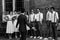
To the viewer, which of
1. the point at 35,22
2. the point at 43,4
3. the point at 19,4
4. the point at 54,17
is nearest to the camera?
the point at 54,17

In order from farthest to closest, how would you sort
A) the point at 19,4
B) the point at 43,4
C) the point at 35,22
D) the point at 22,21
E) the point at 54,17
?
the point at 19,4 → the point at 43,4 → the point at 35,22 → the point at 54,17 → the point at 22,21

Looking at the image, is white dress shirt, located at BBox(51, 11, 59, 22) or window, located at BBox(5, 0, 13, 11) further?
window, located at BBox(5, 0, 13, 11)

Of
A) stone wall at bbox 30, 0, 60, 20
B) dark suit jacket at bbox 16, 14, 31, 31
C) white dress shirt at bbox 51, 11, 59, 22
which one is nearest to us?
dark suit jacket at bbox 16, 14, 31, 31

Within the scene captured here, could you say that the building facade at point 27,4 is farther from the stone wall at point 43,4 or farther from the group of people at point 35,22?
the group of people at point 35,22

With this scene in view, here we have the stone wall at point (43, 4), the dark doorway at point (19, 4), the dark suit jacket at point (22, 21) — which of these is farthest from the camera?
the dark doorway at point (19, 4)

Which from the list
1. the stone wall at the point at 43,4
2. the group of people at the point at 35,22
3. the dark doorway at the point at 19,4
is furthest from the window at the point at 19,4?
the group of people at the point at 35,22

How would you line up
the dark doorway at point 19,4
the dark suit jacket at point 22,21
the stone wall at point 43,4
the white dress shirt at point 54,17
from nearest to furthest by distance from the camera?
the dark suit jacket at point 22,21
the white dress shirt at point 54,17
the stone wall at point 43,4
the dark doorway at point 19,4

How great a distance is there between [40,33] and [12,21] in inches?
74.8

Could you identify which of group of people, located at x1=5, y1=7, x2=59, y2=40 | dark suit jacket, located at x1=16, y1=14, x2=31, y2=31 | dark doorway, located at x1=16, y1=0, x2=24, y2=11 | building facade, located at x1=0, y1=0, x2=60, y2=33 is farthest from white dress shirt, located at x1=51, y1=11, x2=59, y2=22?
dark doorway, located at x1=16, y1=0, x2=24, y2=11

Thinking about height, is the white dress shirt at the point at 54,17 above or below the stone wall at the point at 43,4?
below

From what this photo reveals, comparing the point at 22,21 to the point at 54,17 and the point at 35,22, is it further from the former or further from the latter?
the point at 35,22

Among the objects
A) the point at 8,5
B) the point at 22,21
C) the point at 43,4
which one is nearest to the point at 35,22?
the point at 43,4

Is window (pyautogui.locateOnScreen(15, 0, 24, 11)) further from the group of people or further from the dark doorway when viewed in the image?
the group of people

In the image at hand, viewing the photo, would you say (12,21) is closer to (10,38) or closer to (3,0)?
(10,38)
